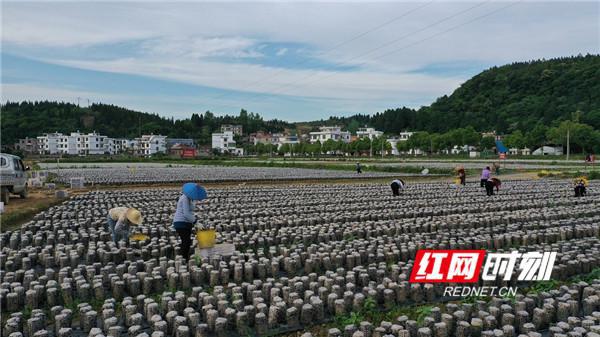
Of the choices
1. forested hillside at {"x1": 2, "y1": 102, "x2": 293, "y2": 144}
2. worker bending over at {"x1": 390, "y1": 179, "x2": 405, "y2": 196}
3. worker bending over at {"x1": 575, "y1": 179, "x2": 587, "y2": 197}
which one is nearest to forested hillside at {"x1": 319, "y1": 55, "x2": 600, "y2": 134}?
forested hillside at {"x1": 2, "y1": 102, "x2": 293, "y2": 144}

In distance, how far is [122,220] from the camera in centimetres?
915

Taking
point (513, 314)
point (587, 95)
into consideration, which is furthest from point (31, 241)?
point (587, 95)

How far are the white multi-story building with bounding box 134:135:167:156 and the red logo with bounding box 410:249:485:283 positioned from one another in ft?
333

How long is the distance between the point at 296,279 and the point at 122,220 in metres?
3.89

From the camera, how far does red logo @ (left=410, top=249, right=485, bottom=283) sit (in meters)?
7.33

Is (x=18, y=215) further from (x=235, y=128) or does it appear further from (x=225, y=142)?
(x=235, y=128)

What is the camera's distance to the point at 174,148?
9856 centimetres

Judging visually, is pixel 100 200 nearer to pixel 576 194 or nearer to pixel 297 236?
pixel 297 236

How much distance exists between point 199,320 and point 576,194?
1607cm

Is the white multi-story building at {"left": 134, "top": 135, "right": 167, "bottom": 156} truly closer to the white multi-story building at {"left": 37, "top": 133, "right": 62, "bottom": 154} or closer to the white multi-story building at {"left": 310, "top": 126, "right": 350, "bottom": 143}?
the white multi-story building at {"left": 37, "top": 133, "right": 62, "bottom": 154}

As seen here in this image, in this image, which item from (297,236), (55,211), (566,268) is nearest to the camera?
(566,268)

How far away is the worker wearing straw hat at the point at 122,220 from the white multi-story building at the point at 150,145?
98276 mm

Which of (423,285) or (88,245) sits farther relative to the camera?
(88,245)

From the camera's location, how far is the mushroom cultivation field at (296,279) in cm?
575
